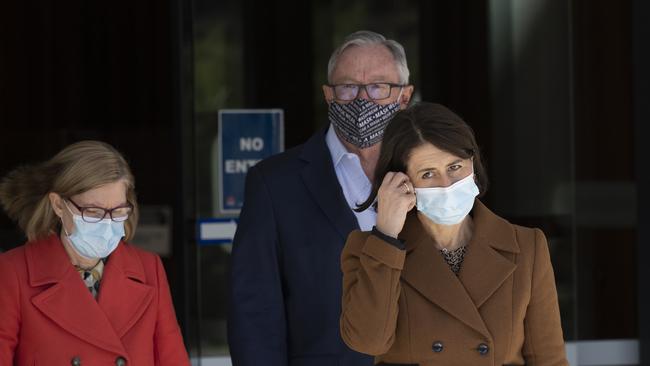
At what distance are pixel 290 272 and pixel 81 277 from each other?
634 millimetres

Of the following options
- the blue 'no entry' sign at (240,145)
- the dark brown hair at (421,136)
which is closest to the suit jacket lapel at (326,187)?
the dark brown hair at (421,136)

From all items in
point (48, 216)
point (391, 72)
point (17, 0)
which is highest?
point (17, 0)

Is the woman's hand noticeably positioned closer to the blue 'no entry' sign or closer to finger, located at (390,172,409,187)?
finger, located at (390,172,409,187)

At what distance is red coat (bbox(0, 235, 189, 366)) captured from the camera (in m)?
3.75

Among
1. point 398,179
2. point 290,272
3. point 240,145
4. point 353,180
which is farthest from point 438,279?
point 240,145

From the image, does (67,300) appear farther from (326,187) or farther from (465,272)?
(465,272)

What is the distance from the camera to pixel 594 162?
638 cm

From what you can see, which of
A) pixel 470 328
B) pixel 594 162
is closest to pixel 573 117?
pixel 594 162

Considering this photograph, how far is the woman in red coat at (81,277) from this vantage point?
12.4 ft

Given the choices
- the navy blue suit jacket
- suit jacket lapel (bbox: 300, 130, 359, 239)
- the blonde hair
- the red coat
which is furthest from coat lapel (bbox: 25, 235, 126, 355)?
suit jacket lapel (bbox: 300, 130, 359, 239)

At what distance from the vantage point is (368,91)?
13.1 ft

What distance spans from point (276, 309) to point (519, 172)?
8.62 feet

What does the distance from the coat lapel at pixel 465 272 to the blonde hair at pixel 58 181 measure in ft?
3.66

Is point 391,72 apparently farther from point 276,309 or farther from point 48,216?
point 48,216
